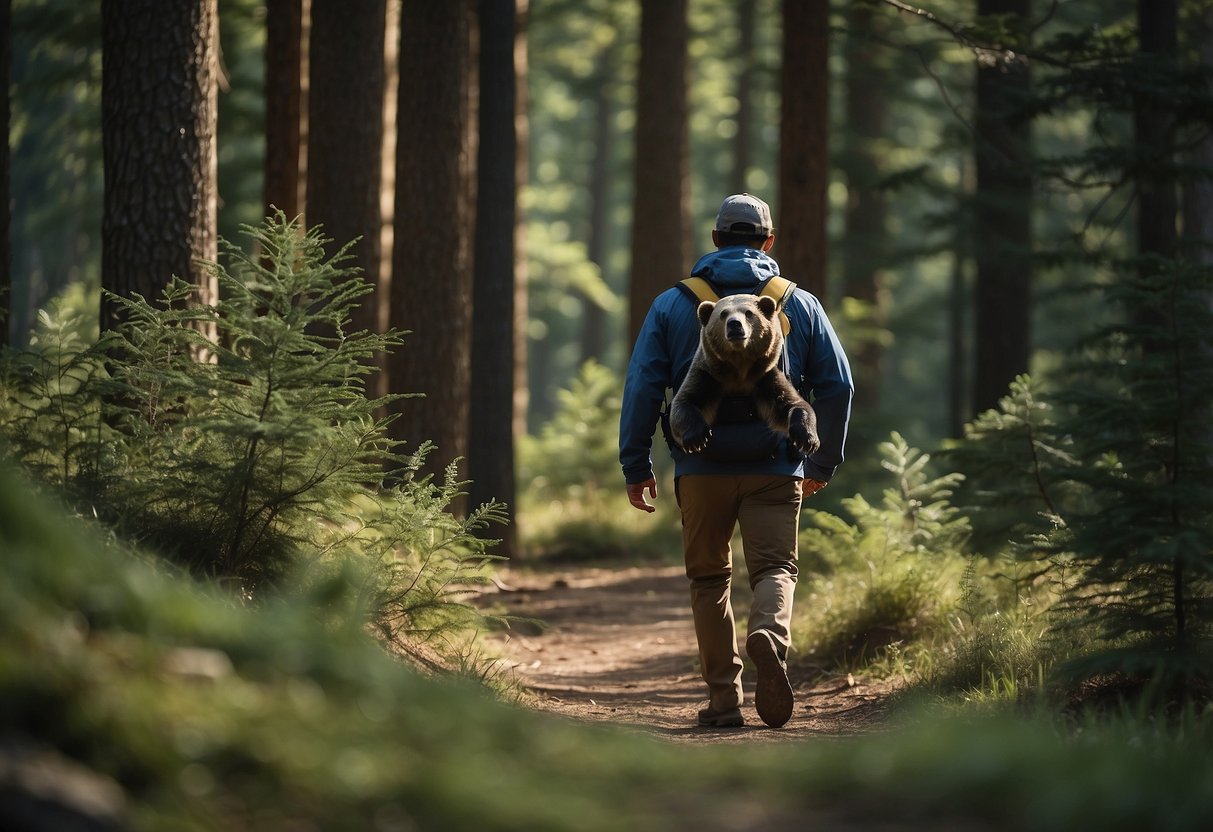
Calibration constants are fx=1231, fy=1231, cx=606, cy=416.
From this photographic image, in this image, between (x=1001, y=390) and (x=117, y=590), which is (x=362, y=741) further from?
(x=1001, y=390)

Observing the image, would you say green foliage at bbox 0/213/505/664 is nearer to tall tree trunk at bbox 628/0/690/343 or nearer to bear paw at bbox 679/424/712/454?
bear paw at bbox 679/424/712/454

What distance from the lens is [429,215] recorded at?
1184 centimetres

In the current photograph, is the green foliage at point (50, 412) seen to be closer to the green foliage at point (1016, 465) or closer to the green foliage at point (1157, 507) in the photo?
the green foliage at point (1157, 507)

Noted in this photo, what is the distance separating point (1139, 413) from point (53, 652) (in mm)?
4993

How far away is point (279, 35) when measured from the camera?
12.6 meters

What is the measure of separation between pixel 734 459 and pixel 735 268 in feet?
3.49

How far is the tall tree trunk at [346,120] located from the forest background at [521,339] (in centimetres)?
3

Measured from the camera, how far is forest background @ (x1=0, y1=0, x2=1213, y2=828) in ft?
20.4

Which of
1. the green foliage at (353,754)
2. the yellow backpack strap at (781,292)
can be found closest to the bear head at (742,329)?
the yellow backpack strap at (781,292)

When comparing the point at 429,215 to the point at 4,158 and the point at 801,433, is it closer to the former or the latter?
the point at 4,158

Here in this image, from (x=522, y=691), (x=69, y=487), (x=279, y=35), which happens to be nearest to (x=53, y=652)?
(x=69, y=487)

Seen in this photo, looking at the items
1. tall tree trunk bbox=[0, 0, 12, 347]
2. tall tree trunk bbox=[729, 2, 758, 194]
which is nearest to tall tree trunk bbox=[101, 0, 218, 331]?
tall tree trunk bbox=[0, 0, 12, 347]

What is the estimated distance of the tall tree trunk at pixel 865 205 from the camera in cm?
2291

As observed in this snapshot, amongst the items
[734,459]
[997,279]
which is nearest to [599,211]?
[997,279]
